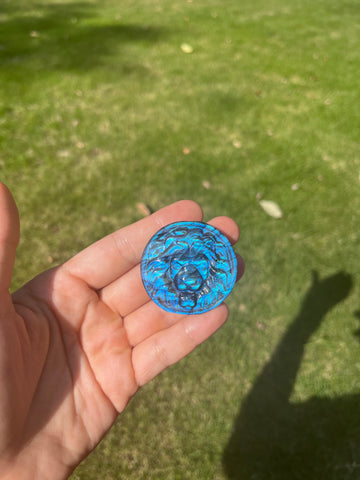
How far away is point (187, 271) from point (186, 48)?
529cm

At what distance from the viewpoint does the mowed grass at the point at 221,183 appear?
3160mm

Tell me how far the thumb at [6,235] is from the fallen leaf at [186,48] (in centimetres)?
542

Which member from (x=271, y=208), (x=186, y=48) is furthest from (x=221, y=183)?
(x=186, y=48)

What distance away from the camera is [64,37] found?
6.46 meters

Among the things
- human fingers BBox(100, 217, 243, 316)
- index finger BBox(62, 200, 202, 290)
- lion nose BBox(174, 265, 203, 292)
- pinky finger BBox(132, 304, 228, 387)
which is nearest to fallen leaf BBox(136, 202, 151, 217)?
index finger BBox(62, 200, 202, 290)

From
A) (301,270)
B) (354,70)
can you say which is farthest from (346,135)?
(301,270)

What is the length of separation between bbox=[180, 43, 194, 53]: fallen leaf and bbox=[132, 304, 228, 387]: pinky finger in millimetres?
5393

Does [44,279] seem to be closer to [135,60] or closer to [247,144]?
[247,144]

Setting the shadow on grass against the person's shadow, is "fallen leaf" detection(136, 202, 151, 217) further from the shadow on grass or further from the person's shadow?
the shadow on grass

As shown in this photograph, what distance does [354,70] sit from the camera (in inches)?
244

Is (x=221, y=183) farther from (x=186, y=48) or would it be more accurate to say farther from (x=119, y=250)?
(x=186, y=48)

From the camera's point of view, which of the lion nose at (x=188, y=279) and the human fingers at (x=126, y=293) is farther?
the human fingers at (x=126, y=293)

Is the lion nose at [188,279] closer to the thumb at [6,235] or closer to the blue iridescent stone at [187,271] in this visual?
the blue iridescent stone at [187,271]

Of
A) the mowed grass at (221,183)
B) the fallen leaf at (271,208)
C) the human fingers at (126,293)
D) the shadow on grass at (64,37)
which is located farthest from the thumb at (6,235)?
the shadow on grass at (64,37)
